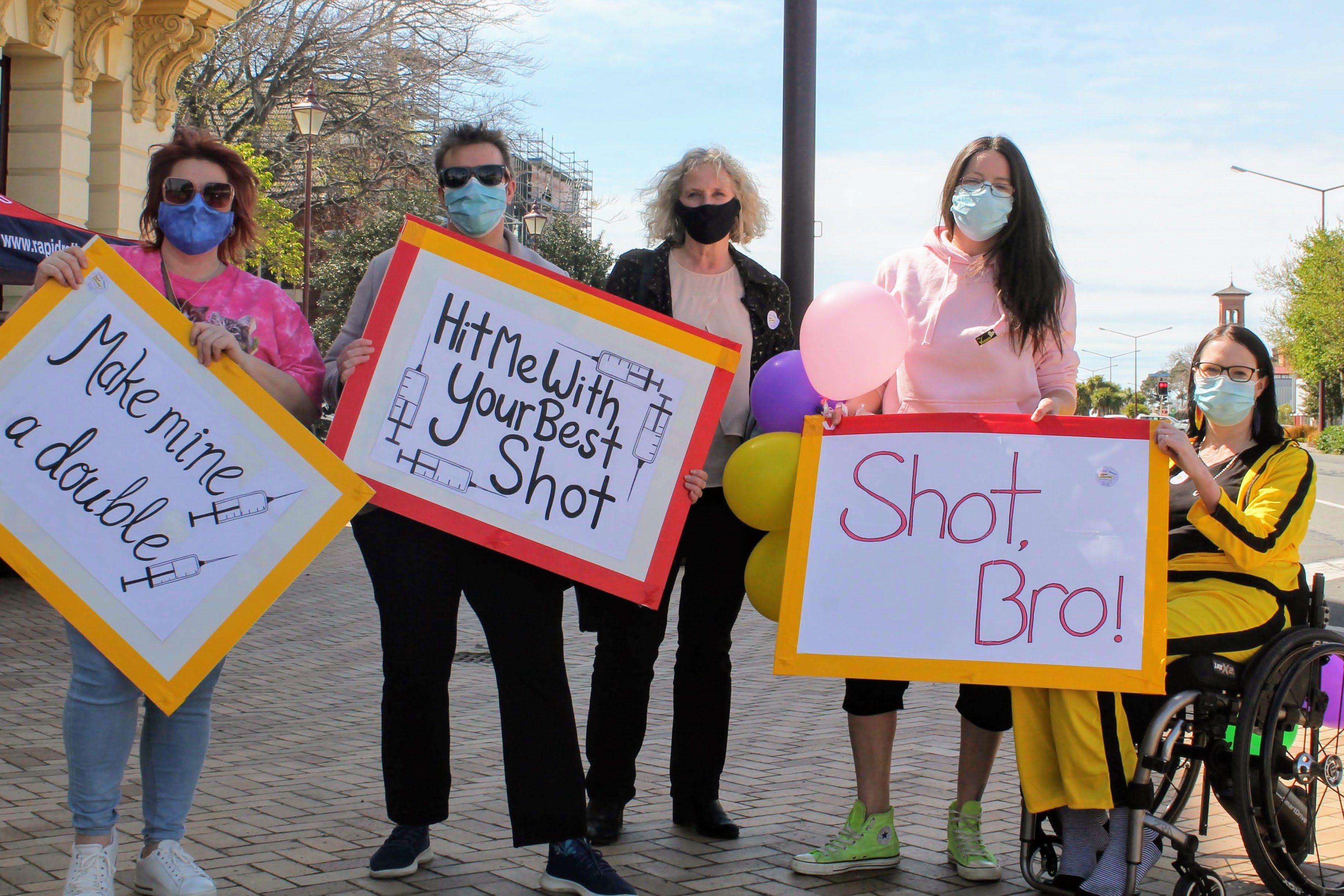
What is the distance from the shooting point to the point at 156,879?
3299 millimetres

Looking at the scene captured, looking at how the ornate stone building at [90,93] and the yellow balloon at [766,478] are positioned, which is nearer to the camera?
the yellow balloon at [766,478]

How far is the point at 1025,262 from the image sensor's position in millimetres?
3656

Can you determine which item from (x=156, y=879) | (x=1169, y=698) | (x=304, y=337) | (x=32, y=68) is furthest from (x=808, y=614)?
(x=32, y=68)

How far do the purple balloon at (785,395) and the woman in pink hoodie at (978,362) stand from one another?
0.44 ft

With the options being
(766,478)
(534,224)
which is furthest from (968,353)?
(534,224)

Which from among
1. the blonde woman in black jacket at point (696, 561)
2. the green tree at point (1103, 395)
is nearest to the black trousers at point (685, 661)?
the blonde woman in black jacket at point (696, 561)

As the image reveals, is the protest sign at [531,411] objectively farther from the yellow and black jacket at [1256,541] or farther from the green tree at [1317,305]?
the green tree at [1317,305]

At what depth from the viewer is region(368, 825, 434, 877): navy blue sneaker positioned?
139 inches

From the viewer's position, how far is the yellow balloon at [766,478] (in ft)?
11.8

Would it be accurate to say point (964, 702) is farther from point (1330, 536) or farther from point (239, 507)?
point (1330, 536)

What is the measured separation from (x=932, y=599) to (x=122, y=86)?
43.0 feet

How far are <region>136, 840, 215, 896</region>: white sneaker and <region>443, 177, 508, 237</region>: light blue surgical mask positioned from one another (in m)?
1.89

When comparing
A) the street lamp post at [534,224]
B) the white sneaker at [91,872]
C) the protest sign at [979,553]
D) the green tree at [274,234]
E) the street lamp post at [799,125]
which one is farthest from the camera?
the street lamp post at [534,224]

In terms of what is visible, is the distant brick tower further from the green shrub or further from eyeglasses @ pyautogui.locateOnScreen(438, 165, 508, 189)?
eyeglasses @ pyautogui.locateOnScreen(438, 165, 508, 189)
